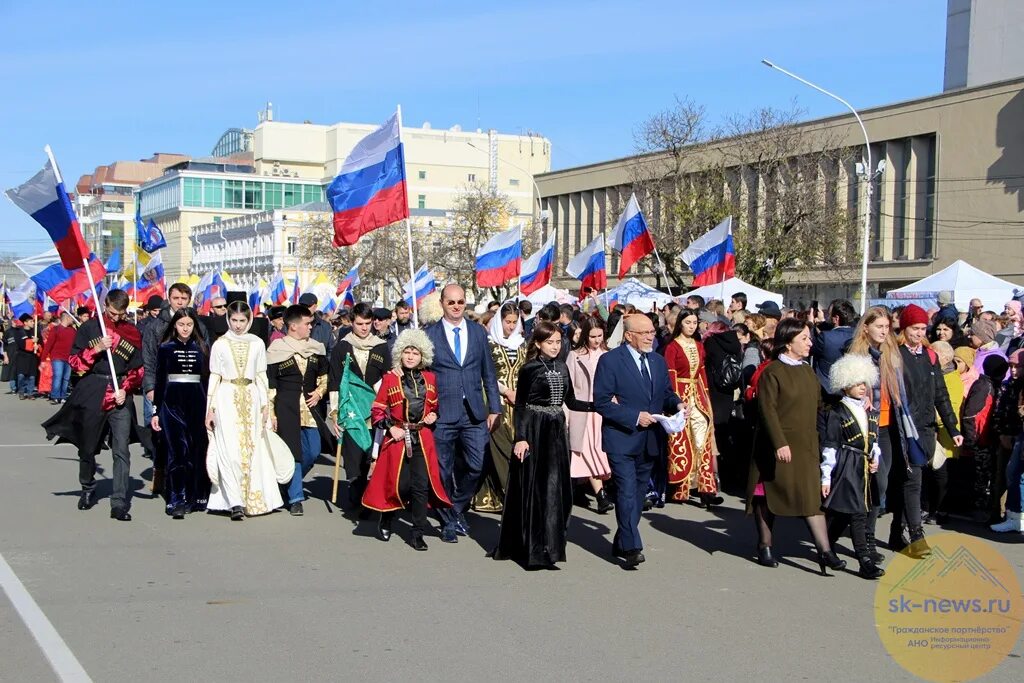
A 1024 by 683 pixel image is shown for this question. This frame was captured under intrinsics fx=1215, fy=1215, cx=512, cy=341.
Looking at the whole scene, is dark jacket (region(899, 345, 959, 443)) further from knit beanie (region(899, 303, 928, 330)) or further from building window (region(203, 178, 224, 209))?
building window (region(203, 178, 224, 209))

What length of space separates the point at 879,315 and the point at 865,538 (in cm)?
157

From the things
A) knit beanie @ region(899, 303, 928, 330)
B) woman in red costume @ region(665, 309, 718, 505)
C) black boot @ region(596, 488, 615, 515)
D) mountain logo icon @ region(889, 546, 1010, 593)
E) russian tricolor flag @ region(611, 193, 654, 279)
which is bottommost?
black boot @ region(596, 488, 615, 515)

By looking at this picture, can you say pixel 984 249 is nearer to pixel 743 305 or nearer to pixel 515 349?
pixel 743 305

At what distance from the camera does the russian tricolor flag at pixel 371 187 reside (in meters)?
12.4

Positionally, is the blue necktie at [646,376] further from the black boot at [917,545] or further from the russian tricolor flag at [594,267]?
the russian tricolor flag at [594,267]

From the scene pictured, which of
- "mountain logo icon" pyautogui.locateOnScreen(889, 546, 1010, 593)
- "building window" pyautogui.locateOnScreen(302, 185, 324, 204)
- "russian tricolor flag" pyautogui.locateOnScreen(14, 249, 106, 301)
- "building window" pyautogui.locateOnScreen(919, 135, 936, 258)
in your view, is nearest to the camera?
"mountain logo icon" pyautogui.locateOnScreen(889, 546, 1010, 593)

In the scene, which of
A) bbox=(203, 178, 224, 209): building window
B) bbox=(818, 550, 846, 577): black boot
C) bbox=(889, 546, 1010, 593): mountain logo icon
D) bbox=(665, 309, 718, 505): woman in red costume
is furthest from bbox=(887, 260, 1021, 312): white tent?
bbox=(203, 178, 224, 209): building window

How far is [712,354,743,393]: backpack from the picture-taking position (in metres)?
11.8

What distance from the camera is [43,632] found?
21.3ft

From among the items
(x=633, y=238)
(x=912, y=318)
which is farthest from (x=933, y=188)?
(x=912, y=318)

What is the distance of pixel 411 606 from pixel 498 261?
1388cm

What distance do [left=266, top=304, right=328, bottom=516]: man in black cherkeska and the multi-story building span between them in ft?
358

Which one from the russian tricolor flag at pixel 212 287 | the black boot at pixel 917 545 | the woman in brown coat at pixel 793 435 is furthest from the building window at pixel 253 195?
the woman in brown coat at pixel 793 435

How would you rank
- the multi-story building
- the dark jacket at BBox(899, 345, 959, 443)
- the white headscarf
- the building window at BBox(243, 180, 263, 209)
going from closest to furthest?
the dark jacket at BBox(899, 345, 959, 443) < the white headscarf < the building window at BBox(243, 180, 263, 209) < the multi-story building
